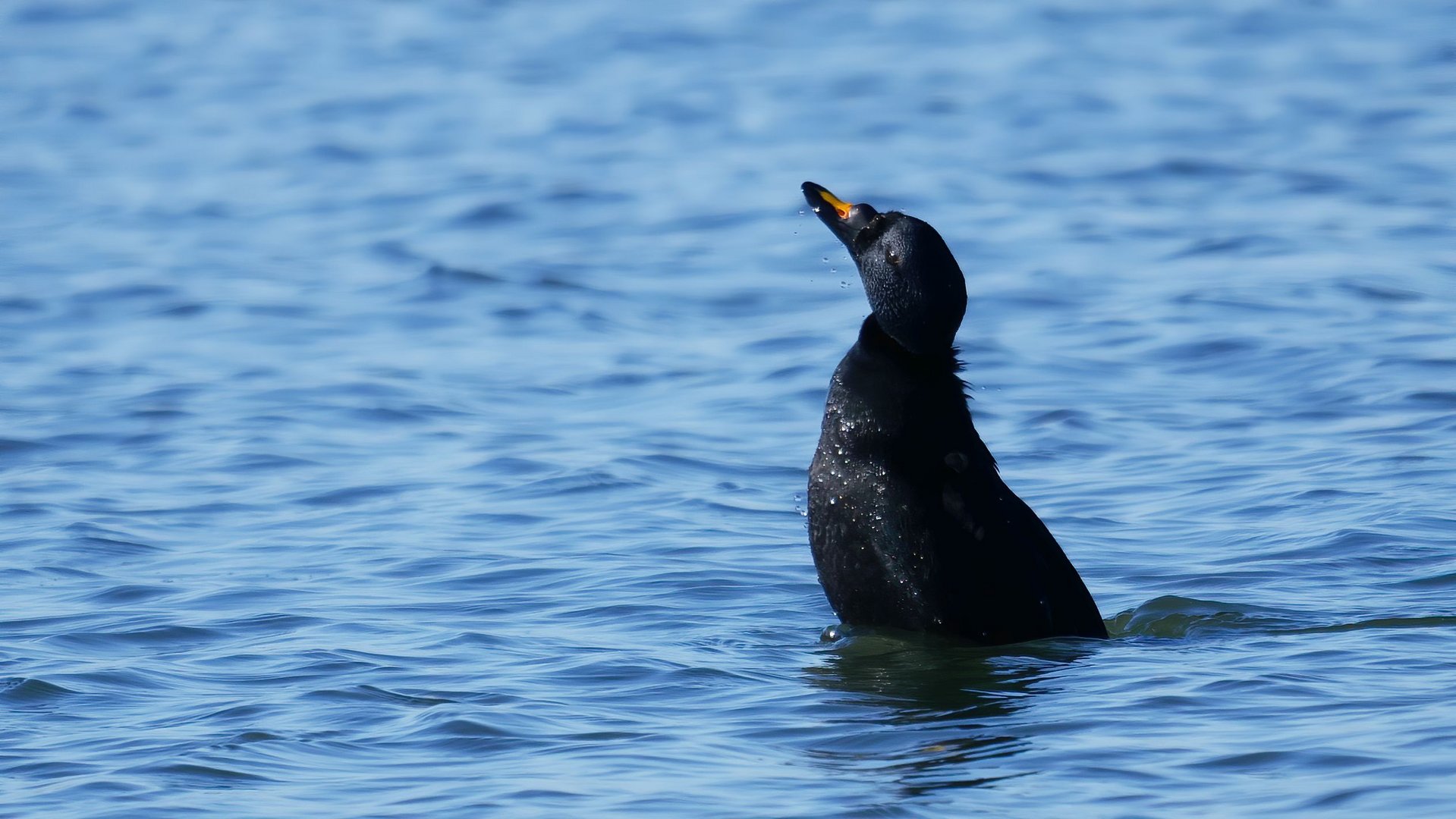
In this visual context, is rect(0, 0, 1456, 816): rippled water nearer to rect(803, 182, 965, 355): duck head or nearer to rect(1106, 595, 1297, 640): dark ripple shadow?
rect(1106, 595, 1297, 640): dark ripple shadow

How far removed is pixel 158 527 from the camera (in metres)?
9.52

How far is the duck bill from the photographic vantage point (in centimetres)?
752

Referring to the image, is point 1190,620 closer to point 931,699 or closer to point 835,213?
point 931,699

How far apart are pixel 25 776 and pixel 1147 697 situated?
11.1ft

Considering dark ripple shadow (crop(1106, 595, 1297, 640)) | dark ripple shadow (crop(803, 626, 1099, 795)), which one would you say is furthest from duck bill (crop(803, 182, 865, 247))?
dark ripple shadow (crop(1106, 595, 1297, 640))

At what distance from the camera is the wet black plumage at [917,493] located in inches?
278

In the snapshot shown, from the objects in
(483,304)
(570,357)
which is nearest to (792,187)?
(483,304)

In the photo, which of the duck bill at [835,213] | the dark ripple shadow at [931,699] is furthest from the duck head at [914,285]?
the dark ripple shadow at [931,699]

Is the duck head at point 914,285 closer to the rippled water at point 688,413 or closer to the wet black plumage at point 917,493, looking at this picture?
the wet black plumage at point 917,493

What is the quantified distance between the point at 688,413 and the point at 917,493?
460cm

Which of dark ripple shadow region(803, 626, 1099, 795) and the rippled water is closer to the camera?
dark ripple shadow region(803, 626, 1099, 795)

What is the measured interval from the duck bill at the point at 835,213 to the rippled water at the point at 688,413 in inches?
57.4

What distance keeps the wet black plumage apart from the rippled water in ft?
0.58

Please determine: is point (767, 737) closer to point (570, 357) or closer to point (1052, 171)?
point (570, 357)
